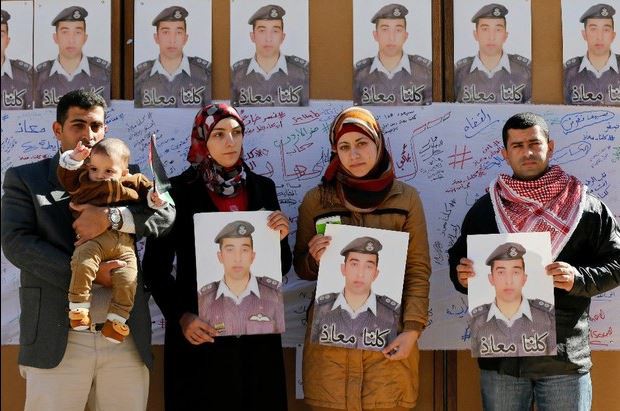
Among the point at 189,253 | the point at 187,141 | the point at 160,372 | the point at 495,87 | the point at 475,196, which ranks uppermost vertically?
the point at 495,87

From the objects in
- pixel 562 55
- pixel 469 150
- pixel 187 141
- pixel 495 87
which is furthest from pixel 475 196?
pixel 187 141

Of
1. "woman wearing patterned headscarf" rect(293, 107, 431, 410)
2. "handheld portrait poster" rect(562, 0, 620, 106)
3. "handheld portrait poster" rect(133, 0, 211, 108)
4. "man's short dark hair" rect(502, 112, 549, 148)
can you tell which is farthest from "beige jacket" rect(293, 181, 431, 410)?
"handheld portrait poster" rect(562, 0, 620, 106)

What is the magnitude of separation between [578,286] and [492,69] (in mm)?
1586

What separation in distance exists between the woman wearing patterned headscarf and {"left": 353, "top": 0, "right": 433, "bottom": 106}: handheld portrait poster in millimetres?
828

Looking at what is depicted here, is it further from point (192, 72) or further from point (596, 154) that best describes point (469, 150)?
point (192, 72)

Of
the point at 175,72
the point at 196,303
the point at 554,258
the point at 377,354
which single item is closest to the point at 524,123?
the point at 554,258

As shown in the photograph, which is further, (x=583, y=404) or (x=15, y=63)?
(x=15, y=63)

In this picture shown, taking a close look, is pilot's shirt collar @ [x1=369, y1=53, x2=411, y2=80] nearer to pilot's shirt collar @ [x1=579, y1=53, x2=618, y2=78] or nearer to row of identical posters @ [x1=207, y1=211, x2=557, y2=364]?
pilot's shirt collar @ [x1=579, y1=53, x2=618, y2=78]

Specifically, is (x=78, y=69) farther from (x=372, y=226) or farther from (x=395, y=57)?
(x=372, y=226)

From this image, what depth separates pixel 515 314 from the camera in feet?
11.7

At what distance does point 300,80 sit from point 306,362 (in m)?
A: 1.74

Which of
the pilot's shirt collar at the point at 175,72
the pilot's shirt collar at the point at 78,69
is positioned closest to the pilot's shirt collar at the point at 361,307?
the pilot's shirt collar at the point at 175,72

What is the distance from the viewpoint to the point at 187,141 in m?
4.66

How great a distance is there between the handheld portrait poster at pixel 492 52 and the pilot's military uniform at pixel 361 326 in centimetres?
160
